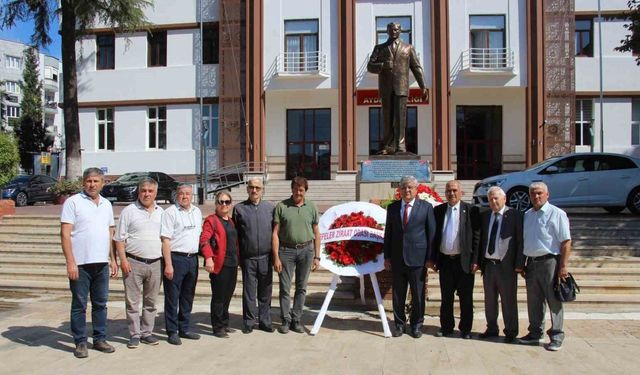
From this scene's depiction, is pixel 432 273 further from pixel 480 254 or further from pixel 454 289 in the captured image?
pixel 480 254

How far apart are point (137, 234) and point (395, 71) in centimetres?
722

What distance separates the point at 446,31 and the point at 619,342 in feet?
72.2

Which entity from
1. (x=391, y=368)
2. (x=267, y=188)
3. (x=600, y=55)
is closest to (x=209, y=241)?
(x=391, y=368)

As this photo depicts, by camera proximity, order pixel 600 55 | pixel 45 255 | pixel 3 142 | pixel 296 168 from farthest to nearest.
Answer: pixel 296 168
pixel 600 55
pixel 3 142
pixel 45 255

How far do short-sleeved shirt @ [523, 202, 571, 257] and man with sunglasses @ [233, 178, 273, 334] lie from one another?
2987 millimetres

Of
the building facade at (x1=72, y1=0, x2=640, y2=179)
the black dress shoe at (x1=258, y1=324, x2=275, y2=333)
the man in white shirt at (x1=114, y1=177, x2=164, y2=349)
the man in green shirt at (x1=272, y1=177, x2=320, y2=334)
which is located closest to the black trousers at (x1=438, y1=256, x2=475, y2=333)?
the man in green shirt at (x1=272, y1=177, x2=320, y2=334)

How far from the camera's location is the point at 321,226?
735 cm

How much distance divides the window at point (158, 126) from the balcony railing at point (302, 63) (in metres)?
6.95

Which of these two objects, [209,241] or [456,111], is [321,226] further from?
[456,111]

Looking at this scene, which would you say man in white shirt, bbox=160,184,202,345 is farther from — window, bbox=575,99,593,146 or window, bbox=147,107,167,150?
window, bbox=575,99,593,146

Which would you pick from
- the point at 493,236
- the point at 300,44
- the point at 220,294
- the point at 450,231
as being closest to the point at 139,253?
the point at 220,294

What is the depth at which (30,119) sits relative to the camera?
49781 millimetres

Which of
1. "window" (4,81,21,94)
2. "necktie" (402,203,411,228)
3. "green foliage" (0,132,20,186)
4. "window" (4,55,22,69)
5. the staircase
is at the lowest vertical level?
the staircase

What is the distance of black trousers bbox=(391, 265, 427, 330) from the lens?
261 inches
